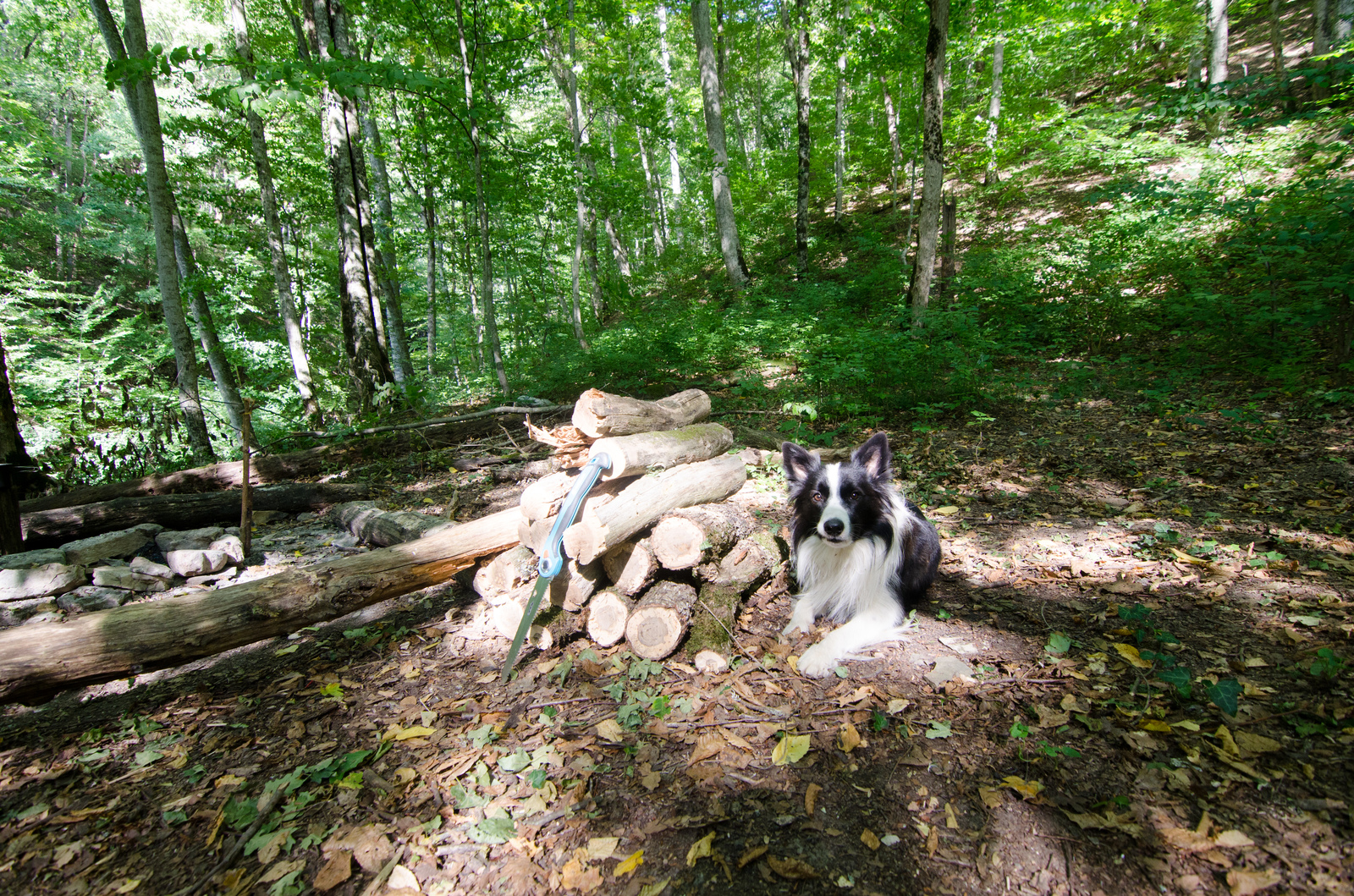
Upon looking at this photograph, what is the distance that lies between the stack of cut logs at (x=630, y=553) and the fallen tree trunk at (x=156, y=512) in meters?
4.21

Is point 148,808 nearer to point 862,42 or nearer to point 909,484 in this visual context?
point 909,484

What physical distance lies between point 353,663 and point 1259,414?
9.24 metres

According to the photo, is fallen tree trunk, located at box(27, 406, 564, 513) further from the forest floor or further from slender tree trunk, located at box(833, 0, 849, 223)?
slender tree trunk, located at box(833, 0, 849, 223)

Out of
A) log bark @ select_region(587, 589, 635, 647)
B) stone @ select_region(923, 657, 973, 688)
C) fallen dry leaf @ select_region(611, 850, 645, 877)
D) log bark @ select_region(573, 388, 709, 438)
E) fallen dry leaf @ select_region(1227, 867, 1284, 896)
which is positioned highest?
log bark @ select_region(573, 388, 709, 438)

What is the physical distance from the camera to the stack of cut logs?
10.7ft

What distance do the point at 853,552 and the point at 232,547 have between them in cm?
573

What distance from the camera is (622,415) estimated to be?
3912mm

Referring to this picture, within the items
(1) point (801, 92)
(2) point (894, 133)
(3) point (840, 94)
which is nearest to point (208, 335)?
(1) point (801, 92)

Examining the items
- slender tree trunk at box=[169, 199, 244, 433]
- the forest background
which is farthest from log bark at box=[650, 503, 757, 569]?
slender tree trunk at box=[169, 199, 244, 433]

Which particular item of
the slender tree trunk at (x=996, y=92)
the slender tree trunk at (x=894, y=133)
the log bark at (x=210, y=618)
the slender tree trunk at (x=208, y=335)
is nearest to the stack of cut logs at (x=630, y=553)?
the log bark at (x=210, y=618)

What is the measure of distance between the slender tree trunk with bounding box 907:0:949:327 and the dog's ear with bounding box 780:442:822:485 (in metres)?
5.56

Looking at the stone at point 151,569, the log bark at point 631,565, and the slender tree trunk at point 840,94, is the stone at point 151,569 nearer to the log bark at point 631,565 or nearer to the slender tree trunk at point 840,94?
the log bark at point 631,565

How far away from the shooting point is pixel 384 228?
13.0 metres

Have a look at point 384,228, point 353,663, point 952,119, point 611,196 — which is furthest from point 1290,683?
point 384,228
